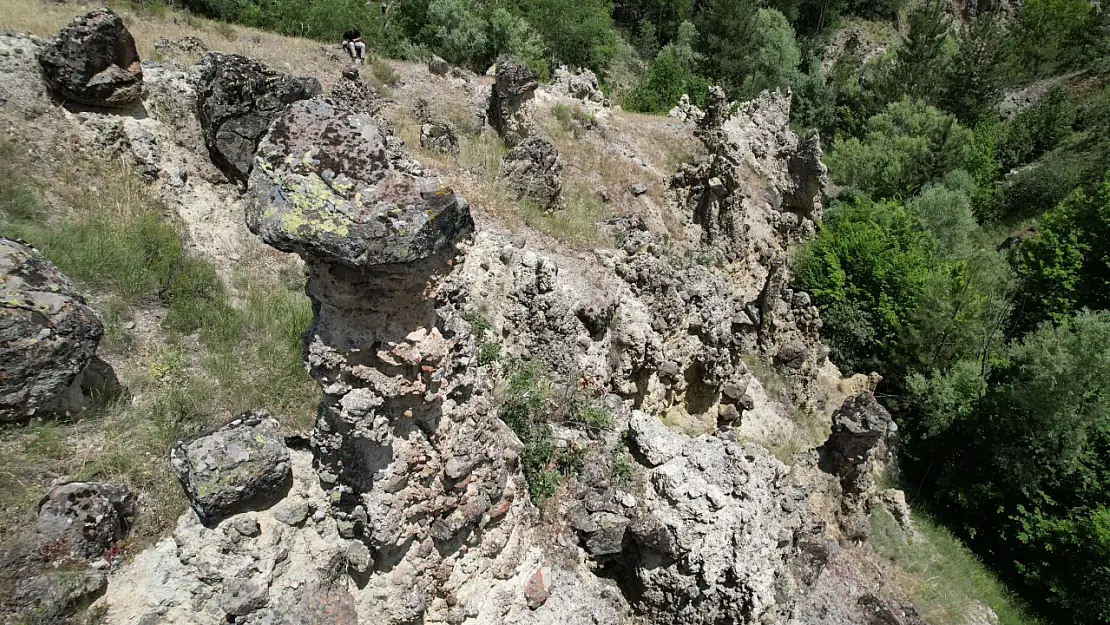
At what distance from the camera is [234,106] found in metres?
8.83

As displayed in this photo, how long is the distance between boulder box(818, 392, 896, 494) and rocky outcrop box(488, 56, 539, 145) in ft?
30.7

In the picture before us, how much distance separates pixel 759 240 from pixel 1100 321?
31.0 feet

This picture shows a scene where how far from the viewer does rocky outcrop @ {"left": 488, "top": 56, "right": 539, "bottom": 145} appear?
13828 millimetres

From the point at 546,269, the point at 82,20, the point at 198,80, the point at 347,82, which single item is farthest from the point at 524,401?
the point at 347,82

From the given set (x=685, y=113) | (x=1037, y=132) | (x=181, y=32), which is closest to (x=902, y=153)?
(x=685, y=113)

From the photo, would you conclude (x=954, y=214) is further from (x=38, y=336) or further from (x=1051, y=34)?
(x=1051, y=34)

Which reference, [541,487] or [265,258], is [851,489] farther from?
[265,258]

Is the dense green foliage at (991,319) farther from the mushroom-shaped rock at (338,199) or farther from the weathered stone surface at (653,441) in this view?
the mushroom-shaped rock at (338,199)

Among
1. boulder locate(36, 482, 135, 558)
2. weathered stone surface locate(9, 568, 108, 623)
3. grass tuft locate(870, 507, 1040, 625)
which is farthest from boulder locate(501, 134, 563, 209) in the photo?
grass tuft locate(870, 507, 1040, 625)

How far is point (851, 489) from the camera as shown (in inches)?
427

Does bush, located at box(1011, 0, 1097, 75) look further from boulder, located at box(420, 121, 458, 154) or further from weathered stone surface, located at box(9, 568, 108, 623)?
weathered stone surface, located at box(9, 568, 108, 623)

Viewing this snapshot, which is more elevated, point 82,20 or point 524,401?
point 82,20

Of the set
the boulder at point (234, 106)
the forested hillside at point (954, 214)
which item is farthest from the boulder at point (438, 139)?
the forested hillside at point (954, 214)

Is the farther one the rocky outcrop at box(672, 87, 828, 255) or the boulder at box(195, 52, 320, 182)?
the rocky outcrop at box(672, 87, 828, 255)
